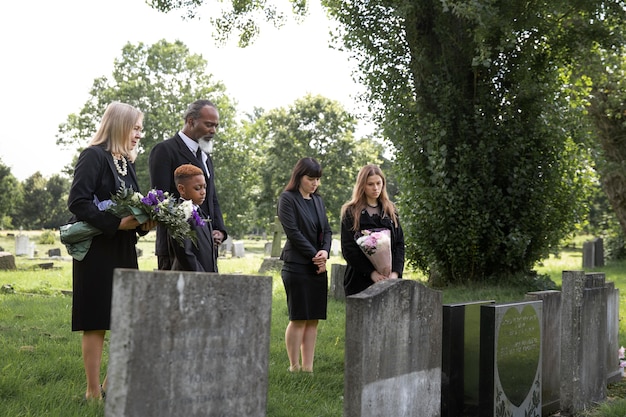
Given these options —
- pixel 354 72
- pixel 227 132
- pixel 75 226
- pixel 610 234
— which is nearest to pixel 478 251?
pixel 354 72

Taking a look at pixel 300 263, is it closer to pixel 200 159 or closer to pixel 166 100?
pixel 200 159

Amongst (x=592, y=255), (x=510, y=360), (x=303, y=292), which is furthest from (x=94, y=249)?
(x=592, y=255)

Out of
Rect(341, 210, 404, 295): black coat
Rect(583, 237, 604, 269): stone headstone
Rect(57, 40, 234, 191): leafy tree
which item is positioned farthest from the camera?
Rect(57, 40, 234, 191): leafy tree

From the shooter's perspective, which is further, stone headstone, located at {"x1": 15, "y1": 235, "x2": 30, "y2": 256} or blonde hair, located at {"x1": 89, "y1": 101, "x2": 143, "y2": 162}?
stone headstone, located at {"x1": 15, "y1": 235, "x2": 30, "y2": 256}

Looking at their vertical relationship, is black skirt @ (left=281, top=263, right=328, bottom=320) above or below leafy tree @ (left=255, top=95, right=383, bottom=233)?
below

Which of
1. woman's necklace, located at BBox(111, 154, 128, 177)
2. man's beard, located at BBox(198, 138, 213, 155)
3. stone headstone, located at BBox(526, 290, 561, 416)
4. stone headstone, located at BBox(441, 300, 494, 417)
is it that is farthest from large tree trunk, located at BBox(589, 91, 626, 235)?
woman's necklace, located at BBox(111, 154, 128, 177)

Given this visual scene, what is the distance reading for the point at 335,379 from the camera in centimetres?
639

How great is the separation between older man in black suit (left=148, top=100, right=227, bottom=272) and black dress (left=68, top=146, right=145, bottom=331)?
56 cm

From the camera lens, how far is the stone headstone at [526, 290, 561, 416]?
6383mm

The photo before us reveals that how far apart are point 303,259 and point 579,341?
2.66m

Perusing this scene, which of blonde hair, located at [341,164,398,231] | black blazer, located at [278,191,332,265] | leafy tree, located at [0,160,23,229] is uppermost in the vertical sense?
leafy tree, located at [0,160,23,229]

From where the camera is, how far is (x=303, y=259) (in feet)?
20.6

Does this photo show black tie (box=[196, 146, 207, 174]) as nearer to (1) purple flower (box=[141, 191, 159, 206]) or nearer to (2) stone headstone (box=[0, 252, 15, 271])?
(1) purple flower (box=[141, 191, 159, 206])

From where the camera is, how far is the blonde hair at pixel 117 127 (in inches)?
187
